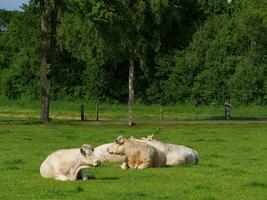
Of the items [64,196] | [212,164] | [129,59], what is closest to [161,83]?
[129,59]

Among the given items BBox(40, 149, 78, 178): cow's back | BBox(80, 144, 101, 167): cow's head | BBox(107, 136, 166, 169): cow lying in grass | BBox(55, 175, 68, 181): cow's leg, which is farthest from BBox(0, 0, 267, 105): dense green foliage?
BBox(55, 175, 68, 181): cow's leg

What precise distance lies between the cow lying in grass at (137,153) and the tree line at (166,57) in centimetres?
4205

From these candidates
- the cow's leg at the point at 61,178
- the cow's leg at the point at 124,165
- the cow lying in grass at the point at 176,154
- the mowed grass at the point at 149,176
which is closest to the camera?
the mowed grass at the point at 149,176

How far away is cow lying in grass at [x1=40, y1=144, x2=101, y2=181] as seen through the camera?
18.1 metres

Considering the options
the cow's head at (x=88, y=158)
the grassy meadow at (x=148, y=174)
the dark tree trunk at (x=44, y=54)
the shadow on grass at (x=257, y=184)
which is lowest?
the grassy meadow at (x=148, y=174)

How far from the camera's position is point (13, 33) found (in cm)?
9600

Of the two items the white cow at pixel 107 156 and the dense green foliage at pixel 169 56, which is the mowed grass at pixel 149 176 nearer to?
the white cow at pixel 107 156

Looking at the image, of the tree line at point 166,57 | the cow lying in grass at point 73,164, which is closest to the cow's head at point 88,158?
the cow lying in grass at point 73,164

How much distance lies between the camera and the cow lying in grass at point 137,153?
21.0m

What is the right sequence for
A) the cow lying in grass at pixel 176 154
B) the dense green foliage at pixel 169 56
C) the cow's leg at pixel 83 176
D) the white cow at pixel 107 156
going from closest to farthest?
the cow's leg at pixel 83 176, the white cow at pixel 107 156, the cow lying in grass at pixel 176 154, the dense green foliage at pixel 169 56

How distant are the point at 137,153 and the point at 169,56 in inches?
2265

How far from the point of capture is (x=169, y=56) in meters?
78.1

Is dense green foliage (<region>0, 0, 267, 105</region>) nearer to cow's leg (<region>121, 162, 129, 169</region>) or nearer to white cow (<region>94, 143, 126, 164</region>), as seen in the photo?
white cow (<region>94, 143, 126, 164</region>)

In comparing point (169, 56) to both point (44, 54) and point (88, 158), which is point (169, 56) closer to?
point (44, 54)
